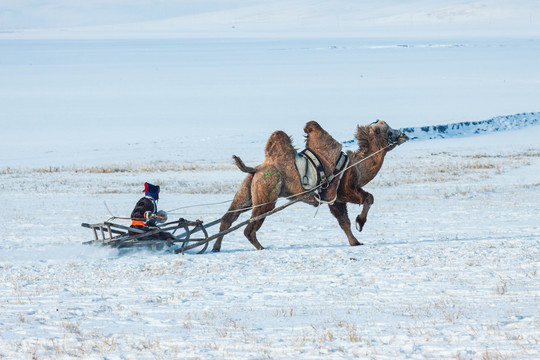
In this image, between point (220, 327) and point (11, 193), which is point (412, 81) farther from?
point (220, 327)

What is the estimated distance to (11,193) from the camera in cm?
2194

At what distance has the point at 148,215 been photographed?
11.4 meters

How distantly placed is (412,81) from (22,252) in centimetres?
6898

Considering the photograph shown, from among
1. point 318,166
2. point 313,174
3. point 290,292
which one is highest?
point 318,166

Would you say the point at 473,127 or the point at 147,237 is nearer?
the point at 147,237

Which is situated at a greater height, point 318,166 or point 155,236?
point 318,166

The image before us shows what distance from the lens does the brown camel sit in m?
11.5

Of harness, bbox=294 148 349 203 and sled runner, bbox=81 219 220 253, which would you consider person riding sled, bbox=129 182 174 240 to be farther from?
harness, bbox=294 148 349 203

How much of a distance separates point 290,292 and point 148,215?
3396 millimetres

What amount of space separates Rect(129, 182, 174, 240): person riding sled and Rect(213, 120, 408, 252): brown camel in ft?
3.49

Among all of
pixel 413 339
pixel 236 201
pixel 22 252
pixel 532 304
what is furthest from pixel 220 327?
pixel 22 252

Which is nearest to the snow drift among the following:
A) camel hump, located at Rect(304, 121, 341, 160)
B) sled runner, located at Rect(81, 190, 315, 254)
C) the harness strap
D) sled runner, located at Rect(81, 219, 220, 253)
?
camel hump, located at Rect(304, 121, 341, 160)

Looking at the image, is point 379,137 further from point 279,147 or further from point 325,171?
point 279,147

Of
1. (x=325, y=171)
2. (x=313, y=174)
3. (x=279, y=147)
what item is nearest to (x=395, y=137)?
(x=325, y=171)
